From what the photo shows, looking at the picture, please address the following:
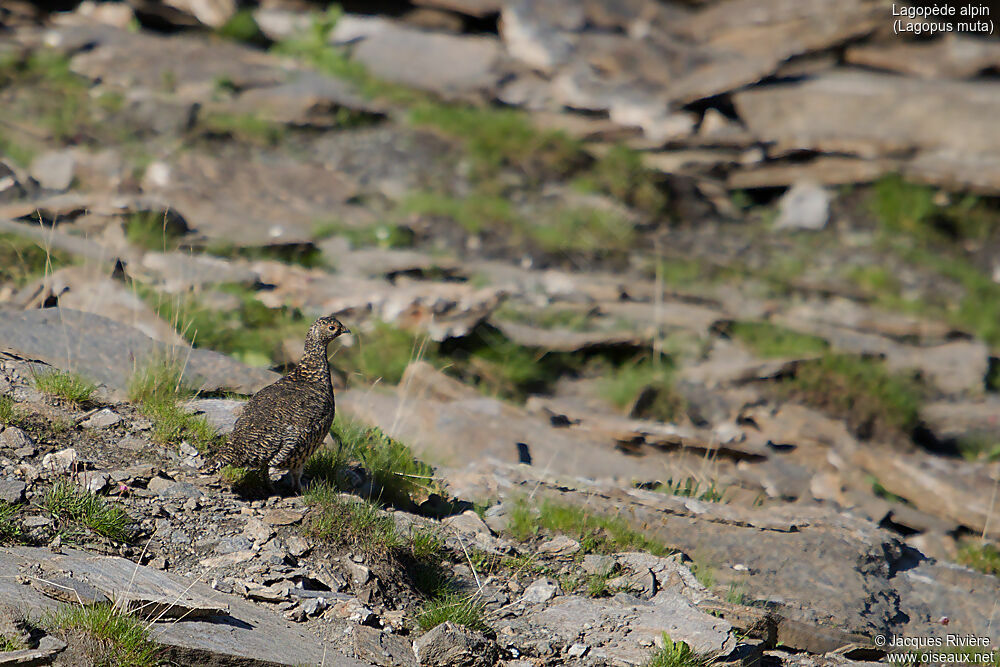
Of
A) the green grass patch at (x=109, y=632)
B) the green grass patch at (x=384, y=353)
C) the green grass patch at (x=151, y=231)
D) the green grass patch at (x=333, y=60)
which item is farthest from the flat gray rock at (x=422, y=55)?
the green grass patch at (x=109, y=632)

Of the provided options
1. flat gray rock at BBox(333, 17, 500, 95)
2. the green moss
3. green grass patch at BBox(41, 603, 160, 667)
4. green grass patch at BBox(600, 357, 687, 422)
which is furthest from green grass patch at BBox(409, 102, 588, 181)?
green grass patch at BBox(41, 603, 160, 667)

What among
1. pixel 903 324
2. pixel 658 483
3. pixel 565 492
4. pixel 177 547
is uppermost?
pixel 177 547

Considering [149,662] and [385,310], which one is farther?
[385,310]

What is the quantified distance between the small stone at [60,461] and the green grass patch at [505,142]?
37.9 feet

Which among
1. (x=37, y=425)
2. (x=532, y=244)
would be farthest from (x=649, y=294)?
(x=37, y=425)

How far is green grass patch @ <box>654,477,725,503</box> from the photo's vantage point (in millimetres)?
7871

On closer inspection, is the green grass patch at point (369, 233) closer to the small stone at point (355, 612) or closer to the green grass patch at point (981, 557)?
the green grass patch at point (981, 557)

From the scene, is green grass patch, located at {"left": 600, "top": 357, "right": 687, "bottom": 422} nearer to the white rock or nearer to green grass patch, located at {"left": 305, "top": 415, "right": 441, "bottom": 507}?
green grass patch, located at {"left": 305, "top": 415, "right": 441, "bottom": 507}

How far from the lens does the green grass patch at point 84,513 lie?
5.16 m

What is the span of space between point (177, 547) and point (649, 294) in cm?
962

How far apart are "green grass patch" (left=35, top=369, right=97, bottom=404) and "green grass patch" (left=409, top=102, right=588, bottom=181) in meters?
10.9

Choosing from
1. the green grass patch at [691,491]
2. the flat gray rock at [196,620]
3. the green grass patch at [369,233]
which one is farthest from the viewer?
the green grass patch at [369,233]

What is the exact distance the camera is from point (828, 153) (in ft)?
56.7

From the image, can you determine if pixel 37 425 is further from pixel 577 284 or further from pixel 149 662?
pixel 577 284
